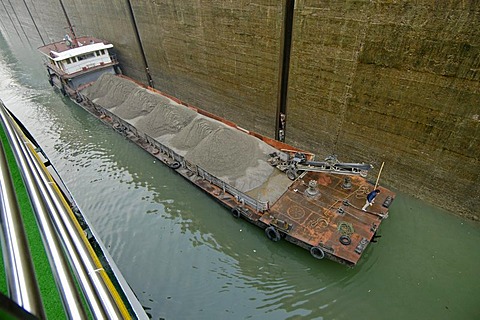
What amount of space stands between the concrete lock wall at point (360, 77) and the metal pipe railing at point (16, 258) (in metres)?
9.70

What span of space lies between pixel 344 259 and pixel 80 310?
715 cm

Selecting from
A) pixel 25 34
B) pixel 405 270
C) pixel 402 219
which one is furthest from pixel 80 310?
pixel 25 34

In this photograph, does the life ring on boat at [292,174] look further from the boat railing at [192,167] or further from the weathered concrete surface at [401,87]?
the weathered concrete surface at [401,87]

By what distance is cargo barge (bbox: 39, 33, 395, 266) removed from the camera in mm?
8344

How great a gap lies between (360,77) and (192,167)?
678 centimetres

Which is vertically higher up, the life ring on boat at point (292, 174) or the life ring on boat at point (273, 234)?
the life ring on boat at point (292, 174)

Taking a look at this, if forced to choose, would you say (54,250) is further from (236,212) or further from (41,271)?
(236,212)

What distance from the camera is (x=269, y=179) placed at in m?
9.85

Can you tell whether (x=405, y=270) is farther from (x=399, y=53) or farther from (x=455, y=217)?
(x=399, y=53)

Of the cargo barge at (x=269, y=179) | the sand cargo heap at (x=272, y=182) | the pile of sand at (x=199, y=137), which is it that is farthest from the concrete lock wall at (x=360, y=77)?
the pile of sand at (x=199, y=137)

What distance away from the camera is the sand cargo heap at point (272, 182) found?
8.31 meters

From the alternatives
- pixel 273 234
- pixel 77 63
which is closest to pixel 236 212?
pixel 273 234

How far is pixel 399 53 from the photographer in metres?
8.44

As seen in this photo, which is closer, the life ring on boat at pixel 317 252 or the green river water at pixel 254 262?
the green river water at pixel 254 262
